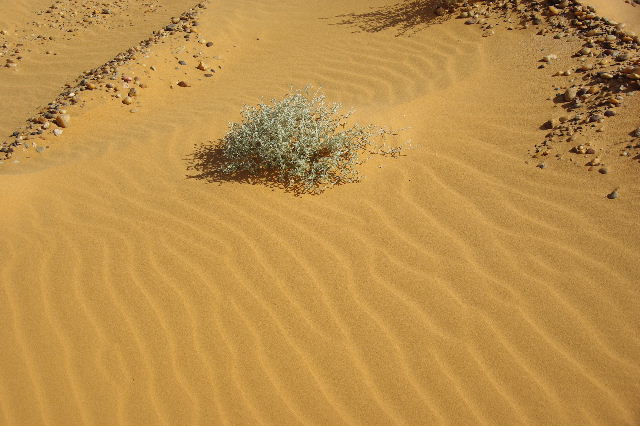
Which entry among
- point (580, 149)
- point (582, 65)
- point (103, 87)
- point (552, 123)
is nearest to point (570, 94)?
point (552, 123)

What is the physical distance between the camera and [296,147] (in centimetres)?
412

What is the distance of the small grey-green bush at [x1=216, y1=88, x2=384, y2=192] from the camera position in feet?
13.4

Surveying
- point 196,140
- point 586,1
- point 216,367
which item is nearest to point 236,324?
point 216,367

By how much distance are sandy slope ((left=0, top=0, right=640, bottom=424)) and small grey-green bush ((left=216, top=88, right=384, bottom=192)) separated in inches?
7.4

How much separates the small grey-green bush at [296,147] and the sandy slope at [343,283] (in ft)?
0.62

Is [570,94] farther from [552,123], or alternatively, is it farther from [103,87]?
[103,87]

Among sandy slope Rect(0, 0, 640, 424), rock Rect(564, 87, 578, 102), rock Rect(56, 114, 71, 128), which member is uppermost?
rock Rect(564, 87, 578, 102)

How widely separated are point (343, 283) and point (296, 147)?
135 cm

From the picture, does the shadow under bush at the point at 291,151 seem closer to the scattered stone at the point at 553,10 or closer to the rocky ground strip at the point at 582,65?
the rocky ground strip at the point at 582,65

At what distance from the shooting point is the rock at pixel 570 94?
177 inches

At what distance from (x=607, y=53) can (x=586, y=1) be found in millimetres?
1436

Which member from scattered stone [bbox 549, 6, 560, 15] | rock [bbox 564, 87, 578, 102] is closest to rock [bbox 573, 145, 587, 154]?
rock [bbox 564, 87, 578, 102]

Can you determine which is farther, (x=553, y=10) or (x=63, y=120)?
(x=553, y=10)

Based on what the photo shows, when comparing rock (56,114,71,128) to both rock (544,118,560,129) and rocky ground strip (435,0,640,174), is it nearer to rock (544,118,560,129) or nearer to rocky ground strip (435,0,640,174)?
rocky ground strip (435,0,640,174)
